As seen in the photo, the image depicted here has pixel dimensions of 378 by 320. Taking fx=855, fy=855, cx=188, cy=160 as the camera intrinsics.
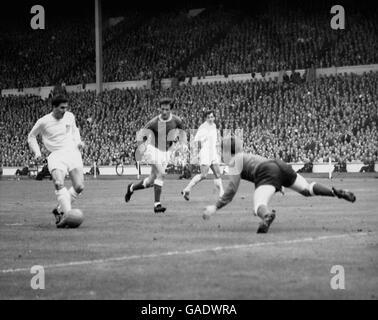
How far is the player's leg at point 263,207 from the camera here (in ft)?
40.1

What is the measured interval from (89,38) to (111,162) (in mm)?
20269

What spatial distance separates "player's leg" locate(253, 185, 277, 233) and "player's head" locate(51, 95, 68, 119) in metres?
3.92

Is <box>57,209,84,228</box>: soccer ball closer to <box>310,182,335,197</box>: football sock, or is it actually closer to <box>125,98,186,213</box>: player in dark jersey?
<box>125,98,186,213</box>: player in dark jersey

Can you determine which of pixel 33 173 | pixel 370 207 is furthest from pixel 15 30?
pixel 370 207

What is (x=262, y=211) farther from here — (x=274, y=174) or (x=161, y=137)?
(x=161, y=137)

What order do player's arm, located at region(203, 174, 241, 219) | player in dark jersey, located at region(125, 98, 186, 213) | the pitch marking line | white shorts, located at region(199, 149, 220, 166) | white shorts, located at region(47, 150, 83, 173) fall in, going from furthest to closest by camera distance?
1. white shorts, located at region(199, 149, 220, 166)
2. player in dark jersey, located at region(125, 98, 186, 213)
3. white shorts, located at region(47, 150, 83, 173)
4. player's arm, located at region(203, 174, 241, 219)
5. the pitch marking line

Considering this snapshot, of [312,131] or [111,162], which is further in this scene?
[111,162]

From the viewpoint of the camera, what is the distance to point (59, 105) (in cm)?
1470

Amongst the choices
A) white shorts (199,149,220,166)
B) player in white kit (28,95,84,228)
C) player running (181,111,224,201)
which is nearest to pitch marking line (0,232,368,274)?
player in white kit (28,95,84,228)

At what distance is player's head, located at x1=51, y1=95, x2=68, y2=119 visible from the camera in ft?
48.1

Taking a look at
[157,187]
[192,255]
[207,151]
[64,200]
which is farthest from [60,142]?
[207,151]
